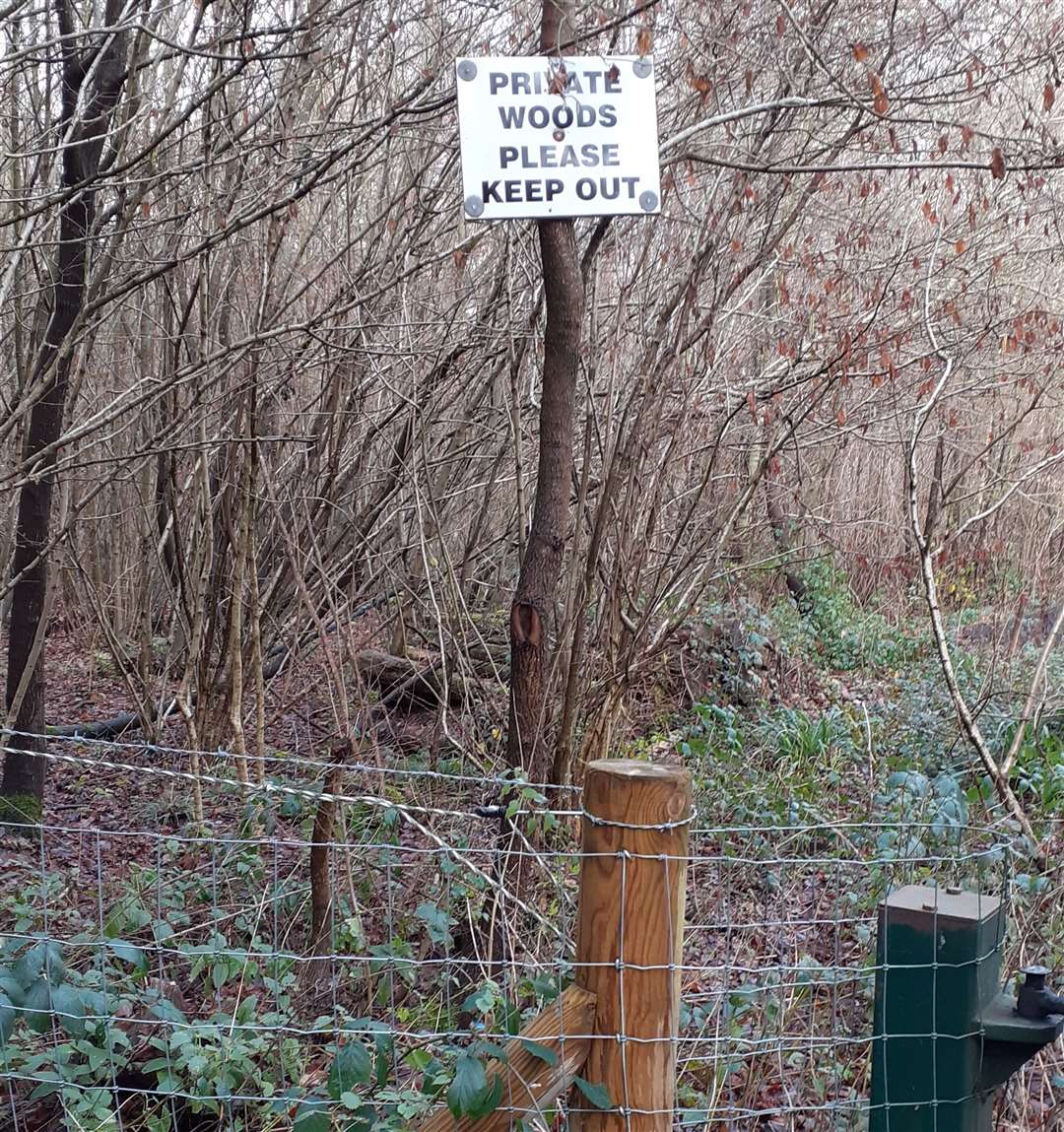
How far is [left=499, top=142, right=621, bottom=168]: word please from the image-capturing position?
284cm

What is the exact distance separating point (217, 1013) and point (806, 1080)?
4.90 feet

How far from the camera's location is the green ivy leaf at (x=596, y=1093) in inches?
65.3

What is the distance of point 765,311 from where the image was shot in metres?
5.81

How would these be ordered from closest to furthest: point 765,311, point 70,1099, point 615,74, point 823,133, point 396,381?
point 70,1099
point 615,74
point 823,133
point 396,381
point 765,311

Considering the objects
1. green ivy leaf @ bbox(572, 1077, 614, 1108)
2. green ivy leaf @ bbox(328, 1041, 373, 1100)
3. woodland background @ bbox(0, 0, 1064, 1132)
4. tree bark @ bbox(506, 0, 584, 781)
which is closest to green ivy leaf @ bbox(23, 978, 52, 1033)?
green ivy leaf @ bbox(328, 1041, 373, 1100)

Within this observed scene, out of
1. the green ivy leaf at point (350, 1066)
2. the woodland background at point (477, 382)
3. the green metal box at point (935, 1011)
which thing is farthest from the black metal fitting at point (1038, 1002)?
the woodland background at point (477, 382)

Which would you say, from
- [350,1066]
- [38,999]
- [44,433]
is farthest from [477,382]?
[350,1066]

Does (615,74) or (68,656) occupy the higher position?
(615,74)

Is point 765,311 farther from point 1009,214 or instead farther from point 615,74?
point 615,74

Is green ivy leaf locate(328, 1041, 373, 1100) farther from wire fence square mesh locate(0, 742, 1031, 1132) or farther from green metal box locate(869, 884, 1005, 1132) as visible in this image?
green metal box locate(869, 884, 1005, 1132)

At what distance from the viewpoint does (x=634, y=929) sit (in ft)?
5.43

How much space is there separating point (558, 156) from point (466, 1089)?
2173mm

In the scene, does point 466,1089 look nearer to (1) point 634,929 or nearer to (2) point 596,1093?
(2) point 596,1093

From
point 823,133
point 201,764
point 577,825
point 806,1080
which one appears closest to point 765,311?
point 823,133
